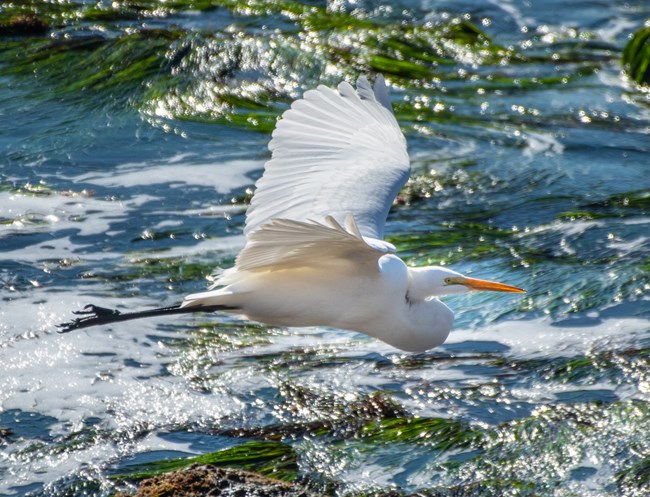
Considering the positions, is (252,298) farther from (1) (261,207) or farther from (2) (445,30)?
(2) (445,30)

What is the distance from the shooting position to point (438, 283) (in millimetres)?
4633

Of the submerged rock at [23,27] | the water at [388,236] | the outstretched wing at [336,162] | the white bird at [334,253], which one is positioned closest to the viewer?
the water at [388,236]

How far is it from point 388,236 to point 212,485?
3.19 m

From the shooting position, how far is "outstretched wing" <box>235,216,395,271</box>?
366 cm

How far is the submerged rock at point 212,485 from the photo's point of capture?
11.2 feet

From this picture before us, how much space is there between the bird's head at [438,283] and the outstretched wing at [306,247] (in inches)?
10.8

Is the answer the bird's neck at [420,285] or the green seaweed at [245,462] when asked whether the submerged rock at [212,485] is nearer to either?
the green seaweed at [245,462]

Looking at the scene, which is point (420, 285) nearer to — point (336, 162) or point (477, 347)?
point (477, 347)

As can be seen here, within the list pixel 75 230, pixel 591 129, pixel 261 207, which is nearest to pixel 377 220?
pixel 261 207

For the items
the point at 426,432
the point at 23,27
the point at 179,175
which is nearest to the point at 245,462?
the point at 426,432

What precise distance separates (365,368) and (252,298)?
0.72 m

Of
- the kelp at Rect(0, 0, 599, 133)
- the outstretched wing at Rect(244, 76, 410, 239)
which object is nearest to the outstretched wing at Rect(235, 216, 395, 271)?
the outstretched wing at Rect(244, 76, 410, 239)

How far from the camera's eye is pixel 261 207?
16.1 feet

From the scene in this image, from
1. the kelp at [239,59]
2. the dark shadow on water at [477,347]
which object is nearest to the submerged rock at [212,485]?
the dark shadow on water at [477,347]
